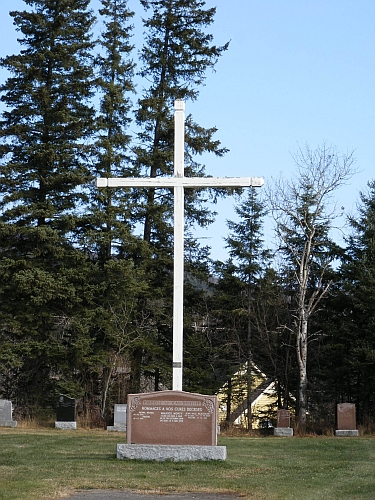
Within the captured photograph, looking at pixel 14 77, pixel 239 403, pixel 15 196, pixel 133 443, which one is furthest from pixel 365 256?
pixel 133 443

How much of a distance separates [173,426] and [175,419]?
128 millimetres

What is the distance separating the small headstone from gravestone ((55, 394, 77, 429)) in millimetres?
13452

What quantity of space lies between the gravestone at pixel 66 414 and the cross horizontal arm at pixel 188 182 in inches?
543

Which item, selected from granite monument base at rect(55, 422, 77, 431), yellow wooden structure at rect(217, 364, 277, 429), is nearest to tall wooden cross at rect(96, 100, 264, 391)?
granite monument base at rect(55, 422, 77, 431)

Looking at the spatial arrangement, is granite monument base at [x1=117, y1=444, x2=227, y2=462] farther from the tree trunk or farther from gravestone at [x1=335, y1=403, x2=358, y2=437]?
the tree trunk

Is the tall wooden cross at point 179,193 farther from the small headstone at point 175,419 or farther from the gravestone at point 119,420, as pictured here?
the gravestone at point 119,420

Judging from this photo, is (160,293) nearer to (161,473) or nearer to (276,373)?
(276,373)

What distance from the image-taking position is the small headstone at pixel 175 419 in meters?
13.0

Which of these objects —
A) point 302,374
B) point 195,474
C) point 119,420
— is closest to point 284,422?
point 302,374

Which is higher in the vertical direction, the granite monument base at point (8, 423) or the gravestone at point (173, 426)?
the gravestone at point (173, 426)

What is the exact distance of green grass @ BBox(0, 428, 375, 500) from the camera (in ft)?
34.0

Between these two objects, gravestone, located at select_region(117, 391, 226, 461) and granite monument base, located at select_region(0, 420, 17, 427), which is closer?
gravestone, located at select_region(117, 391, 226, 461)

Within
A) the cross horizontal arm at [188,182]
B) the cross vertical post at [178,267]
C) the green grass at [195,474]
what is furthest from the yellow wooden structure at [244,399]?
the cross horizontal arm at [188,182]

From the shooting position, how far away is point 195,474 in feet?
38.4
